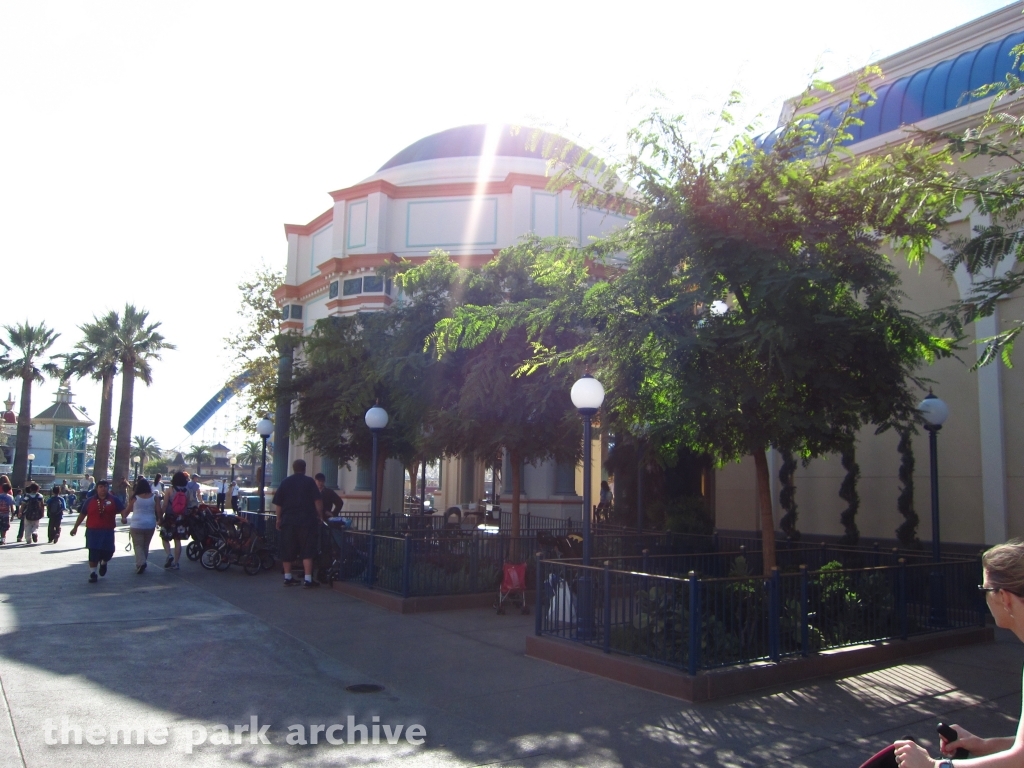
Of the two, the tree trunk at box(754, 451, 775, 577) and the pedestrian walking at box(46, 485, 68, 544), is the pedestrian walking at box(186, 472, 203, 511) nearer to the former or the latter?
the pedestrian walking at box(46, 485, 68, 544)

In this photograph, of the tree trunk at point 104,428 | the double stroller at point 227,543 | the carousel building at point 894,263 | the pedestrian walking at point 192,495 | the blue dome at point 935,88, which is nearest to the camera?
the carousel building at point 894,263

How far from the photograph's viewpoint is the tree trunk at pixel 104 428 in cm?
4025

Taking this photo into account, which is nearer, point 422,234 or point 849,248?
point 849,248

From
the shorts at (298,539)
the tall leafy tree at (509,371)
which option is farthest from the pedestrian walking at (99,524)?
the tall leafy tree at (509,371)

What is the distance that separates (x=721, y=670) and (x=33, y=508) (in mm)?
19586

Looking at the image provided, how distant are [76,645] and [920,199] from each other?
9.49m

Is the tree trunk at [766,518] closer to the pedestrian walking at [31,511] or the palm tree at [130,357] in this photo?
the pedestrian walking at [31,511]

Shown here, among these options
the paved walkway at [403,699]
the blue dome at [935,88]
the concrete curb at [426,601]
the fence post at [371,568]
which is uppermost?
the blue dome at [935,88]

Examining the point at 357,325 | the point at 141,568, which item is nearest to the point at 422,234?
the point at 357,325

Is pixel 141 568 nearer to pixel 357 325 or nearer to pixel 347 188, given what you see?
pixel 357 325

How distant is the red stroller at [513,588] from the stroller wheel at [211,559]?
6.27 m

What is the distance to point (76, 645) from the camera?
26.9 ft

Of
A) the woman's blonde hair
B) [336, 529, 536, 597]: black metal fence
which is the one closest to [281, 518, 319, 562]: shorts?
[336, 529, 536, 597]: black metal fence

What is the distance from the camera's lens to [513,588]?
36.2ft
